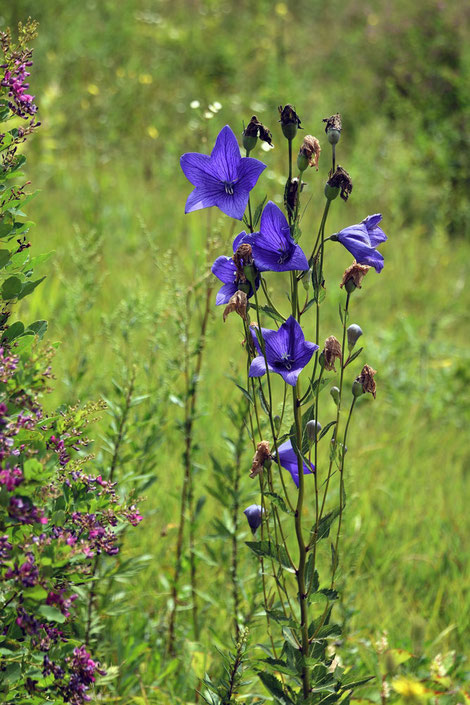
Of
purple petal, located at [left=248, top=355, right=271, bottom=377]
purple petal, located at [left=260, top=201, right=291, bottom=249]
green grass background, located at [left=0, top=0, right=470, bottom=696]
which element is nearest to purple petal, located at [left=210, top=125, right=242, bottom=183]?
purple petal, located at [left=260, top=201, right=291, bottom=249]

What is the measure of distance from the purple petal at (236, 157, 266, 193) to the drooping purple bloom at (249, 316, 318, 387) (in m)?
0.23

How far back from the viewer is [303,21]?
34.9 feet

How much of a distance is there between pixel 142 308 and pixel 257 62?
6850 millimetres

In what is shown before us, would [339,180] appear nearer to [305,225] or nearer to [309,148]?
[309,148]

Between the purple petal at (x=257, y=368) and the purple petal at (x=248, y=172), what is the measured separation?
29cm

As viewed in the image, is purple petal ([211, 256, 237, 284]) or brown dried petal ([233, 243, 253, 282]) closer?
brown dried petal ([233, 243, 253, 282])

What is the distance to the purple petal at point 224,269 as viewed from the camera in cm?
127

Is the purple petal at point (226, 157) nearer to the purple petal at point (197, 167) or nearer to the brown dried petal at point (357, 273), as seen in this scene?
the purple petal at point (197, 167)

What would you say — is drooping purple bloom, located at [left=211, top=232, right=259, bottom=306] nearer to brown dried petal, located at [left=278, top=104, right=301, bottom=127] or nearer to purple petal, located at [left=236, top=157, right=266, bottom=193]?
purple petal, located at [left=236, top=157, right=266, bottom=193]

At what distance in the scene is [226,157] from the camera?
4.02 ft

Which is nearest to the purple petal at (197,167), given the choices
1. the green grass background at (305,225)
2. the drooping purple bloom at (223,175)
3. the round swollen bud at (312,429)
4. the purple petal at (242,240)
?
the drooping purple bloom at (223,175)

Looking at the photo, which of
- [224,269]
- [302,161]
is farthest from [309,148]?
[224,269]

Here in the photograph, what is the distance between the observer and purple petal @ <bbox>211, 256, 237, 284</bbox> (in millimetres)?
1273

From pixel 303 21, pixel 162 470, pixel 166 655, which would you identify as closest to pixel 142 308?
pixel 162 470
